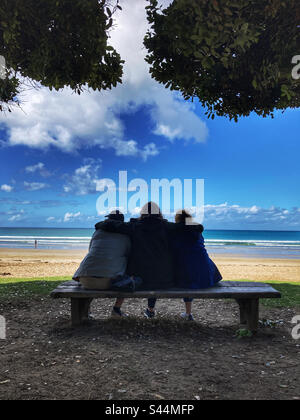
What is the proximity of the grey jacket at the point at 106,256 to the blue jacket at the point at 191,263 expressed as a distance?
0.74 metres

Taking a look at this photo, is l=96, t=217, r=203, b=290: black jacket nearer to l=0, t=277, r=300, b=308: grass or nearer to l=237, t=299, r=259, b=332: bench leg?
l=237, t=299, r=259, b=332: bench leg

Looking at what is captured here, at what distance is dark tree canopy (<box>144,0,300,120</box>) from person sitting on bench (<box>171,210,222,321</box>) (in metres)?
2.21

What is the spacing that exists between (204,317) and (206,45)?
4.27 m

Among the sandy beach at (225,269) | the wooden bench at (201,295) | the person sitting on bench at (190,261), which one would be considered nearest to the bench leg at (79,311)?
the wooden bench at (201,295)

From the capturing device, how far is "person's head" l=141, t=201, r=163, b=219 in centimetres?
480

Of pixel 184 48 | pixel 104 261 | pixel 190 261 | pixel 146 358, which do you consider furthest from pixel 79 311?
pixel 184 48

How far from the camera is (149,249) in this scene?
4.77 metres

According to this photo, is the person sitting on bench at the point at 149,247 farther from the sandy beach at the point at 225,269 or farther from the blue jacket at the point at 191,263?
the sandy beach at the point at 225,269

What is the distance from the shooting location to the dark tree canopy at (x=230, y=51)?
4574 millimetres

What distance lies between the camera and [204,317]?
5.72m

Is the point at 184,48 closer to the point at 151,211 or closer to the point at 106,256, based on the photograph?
the point at 151,211

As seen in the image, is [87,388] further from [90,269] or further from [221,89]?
[221,89]
